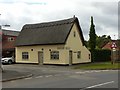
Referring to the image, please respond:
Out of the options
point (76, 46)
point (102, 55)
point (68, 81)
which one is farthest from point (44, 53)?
point (68, 81)

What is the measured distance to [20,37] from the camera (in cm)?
5188

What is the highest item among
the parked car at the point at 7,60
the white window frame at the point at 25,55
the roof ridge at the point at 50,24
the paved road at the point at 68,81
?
the roof ridge at the point at 50,24

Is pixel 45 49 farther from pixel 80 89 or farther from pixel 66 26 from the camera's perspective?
pixel 80 89

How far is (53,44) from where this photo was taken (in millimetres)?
45531

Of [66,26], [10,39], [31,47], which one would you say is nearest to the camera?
[66,26]

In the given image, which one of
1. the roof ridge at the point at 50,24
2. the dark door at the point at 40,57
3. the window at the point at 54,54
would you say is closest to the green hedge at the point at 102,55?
the roof ridge at the point at 50,24

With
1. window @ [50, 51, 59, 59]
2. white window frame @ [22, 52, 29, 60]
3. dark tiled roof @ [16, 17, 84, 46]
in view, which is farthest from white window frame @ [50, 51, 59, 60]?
white window frame @ [22, 52, 29, 60]

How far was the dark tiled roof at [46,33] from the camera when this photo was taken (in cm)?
4534

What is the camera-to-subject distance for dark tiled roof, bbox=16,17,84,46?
45344 mm

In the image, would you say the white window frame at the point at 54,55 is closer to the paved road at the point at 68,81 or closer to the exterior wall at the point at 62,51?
the exterior wall at the point at 62,51

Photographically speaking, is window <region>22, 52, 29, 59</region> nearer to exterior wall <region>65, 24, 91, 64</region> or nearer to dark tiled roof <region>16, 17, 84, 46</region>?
Result: dark tiled roof <region>16, 17, 84, 46</region>

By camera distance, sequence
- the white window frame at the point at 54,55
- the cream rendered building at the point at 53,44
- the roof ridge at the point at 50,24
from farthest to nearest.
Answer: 1. the roof ridge at the point at 50,24
2. the white window frame at the point at 54,55
3. the cream rendered building at the point at 53,44

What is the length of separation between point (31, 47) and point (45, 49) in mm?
3186

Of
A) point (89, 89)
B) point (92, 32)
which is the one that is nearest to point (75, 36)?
point (92, 32)
